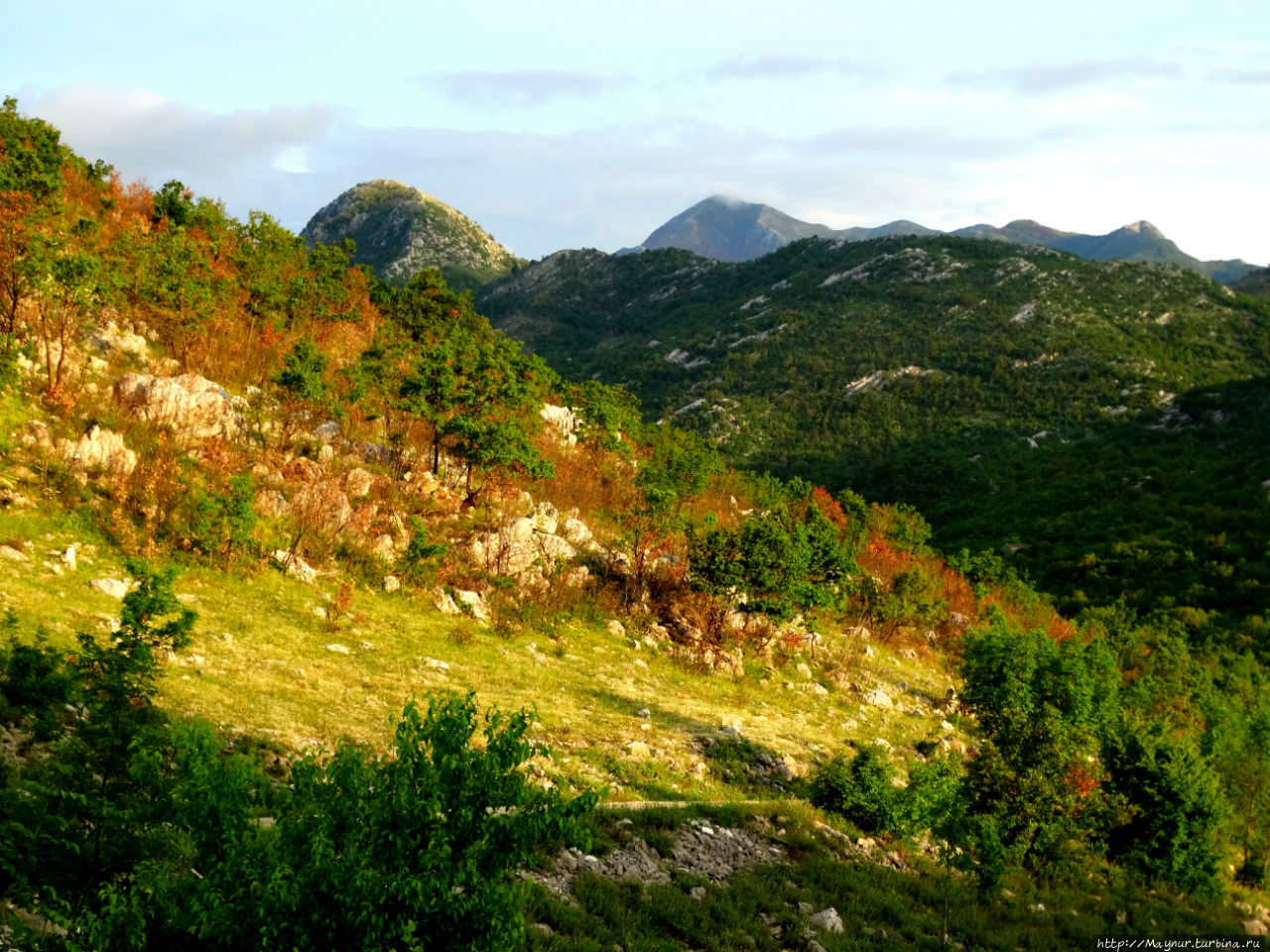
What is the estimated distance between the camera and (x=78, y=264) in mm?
19188

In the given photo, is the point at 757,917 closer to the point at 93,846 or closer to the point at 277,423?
the point at 93,846

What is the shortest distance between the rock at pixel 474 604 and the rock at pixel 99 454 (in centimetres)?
857

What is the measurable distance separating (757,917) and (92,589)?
13022 mm

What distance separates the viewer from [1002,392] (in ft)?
310

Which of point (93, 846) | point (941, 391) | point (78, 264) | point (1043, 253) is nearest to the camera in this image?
point (93, 846)

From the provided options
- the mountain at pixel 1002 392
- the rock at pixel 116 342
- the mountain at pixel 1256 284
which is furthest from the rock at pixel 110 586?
the mountain at pixel 1256 284

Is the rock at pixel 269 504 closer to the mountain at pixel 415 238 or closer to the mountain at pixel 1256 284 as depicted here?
the mountain at pixel 415 238

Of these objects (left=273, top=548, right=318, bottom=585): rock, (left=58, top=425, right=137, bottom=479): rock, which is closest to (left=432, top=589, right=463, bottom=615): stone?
(left=273, top=548, right=318, bottom=585): rock

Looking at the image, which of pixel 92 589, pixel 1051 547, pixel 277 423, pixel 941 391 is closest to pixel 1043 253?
pixel 941 391

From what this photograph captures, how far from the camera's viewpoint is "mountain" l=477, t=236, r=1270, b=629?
209 feet

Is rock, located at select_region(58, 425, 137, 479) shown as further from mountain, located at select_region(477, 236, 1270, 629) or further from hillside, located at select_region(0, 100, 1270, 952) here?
mountain, located at select_region(477, 236, 1270, 629)

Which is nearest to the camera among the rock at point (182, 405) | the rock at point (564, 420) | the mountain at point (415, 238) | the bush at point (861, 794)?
the bush at point (861, 794)

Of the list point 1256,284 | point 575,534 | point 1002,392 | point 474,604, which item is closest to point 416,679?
point 474,604

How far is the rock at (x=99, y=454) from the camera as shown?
17.0 m
